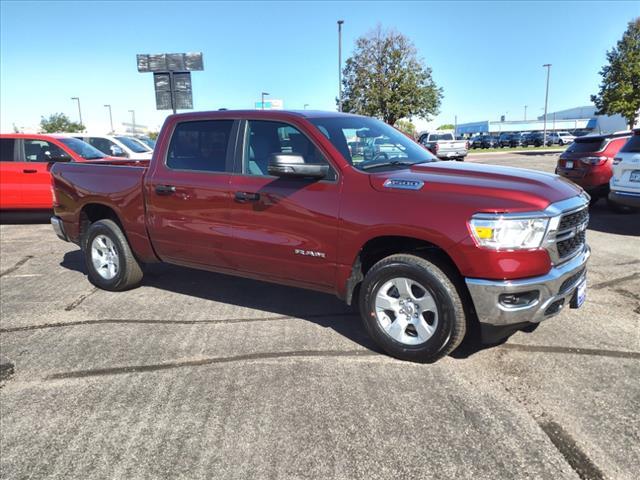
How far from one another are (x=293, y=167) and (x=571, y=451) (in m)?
2.44

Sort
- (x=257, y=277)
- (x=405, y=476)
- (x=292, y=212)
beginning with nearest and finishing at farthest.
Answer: (x=405, y=476) → (x=292, y=212) → (x=257, y=277)

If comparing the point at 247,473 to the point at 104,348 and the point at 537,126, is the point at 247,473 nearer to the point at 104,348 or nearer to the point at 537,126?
the point at 104,348

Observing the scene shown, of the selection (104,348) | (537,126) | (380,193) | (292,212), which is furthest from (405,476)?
(537,126)

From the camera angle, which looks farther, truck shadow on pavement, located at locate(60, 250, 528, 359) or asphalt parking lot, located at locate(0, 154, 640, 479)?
truck shadow on pavement, located at locate(60, 250, 528, 359)

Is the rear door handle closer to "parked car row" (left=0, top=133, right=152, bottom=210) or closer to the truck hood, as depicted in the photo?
the truck hood

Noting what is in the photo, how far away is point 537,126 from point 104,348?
10474cm

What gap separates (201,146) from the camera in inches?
182

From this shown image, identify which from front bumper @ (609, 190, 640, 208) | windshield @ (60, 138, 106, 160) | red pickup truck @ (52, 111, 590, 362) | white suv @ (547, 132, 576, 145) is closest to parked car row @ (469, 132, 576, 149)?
white suv @ (547, 132, 576, 145)

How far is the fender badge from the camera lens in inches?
136

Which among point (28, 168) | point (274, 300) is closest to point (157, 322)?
point (274, 300)

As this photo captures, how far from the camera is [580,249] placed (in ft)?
12.0

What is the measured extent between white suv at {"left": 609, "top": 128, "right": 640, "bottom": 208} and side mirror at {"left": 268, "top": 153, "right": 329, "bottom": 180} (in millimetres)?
6089

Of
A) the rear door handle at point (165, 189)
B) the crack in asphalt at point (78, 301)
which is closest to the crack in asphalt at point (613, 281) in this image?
the rear door handle at point (165, 189)

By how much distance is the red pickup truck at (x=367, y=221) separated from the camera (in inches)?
125
